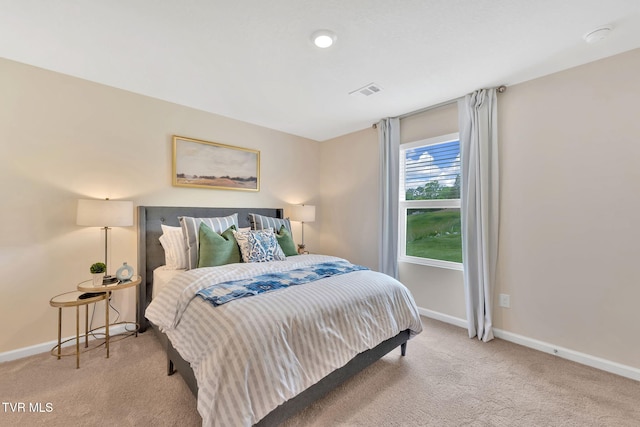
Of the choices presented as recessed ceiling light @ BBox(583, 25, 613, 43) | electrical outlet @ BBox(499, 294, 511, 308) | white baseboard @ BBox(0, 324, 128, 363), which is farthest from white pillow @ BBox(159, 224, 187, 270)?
recessed ceiling light @ BBox(583, 25, 613, 43)

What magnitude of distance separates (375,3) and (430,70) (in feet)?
3.08

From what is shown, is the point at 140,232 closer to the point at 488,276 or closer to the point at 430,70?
the point at 430,70

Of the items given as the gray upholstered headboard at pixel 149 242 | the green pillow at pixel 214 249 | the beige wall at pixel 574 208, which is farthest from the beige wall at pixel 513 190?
the green pillow at pixel 214 249

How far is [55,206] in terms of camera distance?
227 cm

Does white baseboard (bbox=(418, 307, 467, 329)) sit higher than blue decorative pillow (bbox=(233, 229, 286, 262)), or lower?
lower

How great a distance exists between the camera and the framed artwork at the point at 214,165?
2.96 meters

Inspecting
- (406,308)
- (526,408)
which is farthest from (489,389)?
(406,308)

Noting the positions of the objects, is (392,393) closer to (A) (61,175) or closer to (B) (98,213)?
(B) (98,213)

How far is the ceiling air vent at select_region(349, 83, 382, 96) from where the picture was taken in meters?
2.49

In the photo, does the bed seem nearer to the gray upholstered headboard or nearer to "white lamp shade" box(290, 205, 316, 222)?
the gray upholstered headboard

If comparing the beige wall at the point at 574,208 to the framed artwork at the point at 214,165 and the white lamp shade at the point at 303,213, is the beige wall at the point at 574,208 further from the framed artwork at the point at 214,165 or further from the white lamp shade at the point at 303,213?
the framed artwork at the point at 214,165

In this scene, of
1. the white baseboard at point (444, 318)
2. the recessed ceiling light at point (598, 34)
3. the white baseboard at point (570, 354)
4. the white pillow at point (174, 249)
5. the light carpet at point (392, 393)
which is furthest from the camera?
the white baseboard at point (444, 318)

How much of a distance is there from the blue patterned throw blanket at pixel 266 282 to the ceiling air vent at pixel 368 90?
174 centimetres

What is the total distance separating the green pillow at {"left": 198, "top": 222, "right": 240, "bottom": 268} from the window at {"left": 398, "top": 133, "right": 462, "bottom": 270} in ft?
6.86
